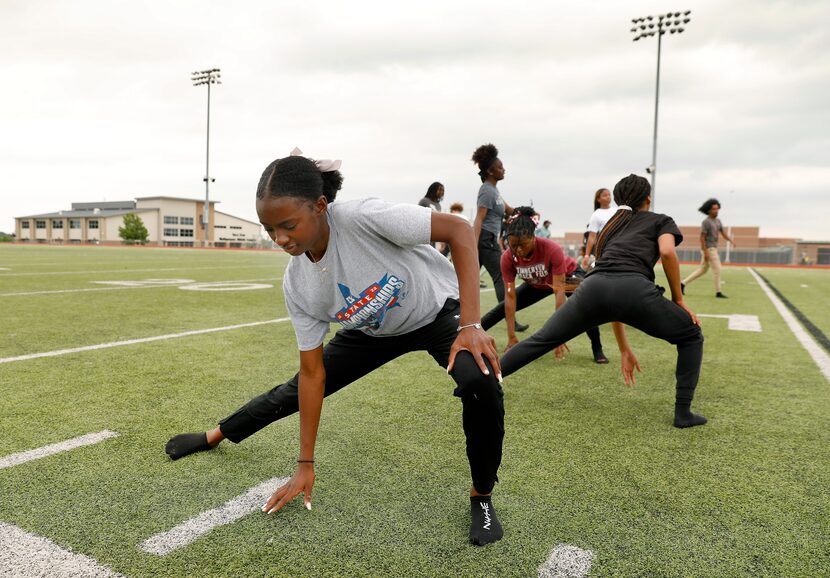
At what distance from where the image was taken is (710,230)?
11992 millimetres

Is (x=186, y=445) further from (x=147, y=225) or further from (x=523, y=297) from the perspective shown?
(x=147, y=225)

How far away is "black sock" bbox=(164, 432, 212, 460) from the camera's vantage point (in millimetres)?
2881

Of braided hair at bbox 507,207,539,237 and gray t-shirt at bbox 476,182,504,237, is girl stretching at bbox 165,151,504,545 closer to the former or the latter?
braided hair at bbox 507,207,539,237

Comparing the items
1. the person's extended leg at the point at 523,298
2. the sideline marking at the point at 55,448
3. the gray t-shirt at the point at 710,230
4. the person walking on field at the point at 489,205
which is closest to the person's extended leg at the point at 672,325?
the person's extended leg at the point at 523,298

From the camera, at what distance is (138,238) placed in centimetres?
8681

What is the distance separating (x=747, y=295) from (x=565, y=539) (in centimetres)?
1254

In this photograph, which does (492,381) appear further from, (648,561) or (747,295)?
(747,295)

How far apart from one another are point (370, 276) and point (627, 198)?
229cm

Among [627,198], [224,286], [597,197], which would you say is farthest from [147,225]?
[627,198]

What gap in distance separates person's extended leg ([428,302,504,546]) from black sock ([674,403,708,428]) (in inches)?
71.0

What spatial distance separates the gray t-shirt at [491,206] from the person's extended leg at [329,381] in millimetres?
4455

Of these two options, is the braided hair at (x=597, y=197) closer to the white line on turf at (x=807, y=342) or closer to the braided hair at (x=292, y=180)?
the white line on turf at (x=807, y=342)

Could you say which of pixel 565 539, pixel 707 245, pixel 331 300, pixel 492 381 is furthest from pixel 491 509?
pixel 707 245

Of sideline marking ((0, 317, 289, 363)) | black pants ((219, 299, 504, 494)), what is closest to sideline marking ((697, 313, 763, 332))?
sideline marking ((0, 317, 289, 363))
